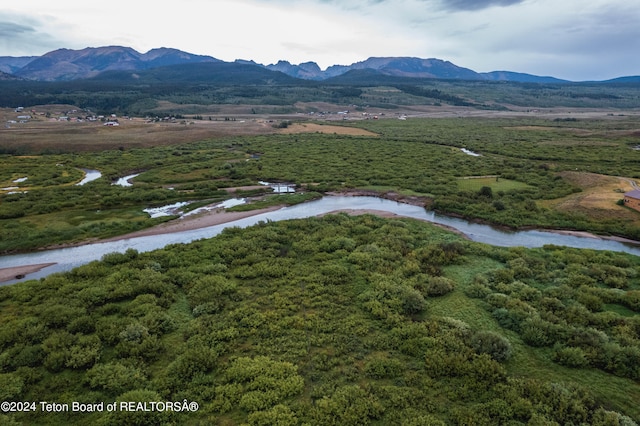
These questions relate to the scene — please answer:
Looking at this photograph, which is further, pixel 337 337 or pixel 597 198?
pixel 597 198

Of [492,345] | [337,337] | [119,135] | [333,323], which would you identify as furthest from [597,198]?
[119,135]

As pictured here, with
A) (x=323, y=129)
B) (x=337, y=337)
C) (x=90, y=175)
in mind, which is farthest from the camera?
(x=323, y=129)

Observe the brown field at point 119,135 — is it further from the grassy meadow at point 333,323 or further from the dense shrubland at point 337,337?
the dense shrubland at point 337,337

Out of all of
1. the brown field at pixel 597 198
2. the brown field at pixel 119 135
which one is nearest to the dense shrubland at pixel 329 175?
the brown field at pixel 597 198

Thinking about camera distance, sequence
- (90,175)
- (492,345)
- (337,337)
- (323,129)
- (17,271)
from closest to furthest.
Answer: (492,345), (337,337), (17,271), (90,175), (323,129)

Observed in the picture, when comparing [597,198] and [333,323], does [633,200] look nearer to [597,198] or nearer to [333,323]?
[597,198]

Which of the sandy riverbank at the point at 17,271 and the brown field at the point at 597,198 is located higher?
the brown field at the point at 597,198

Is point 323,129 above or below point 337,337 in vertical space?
above
